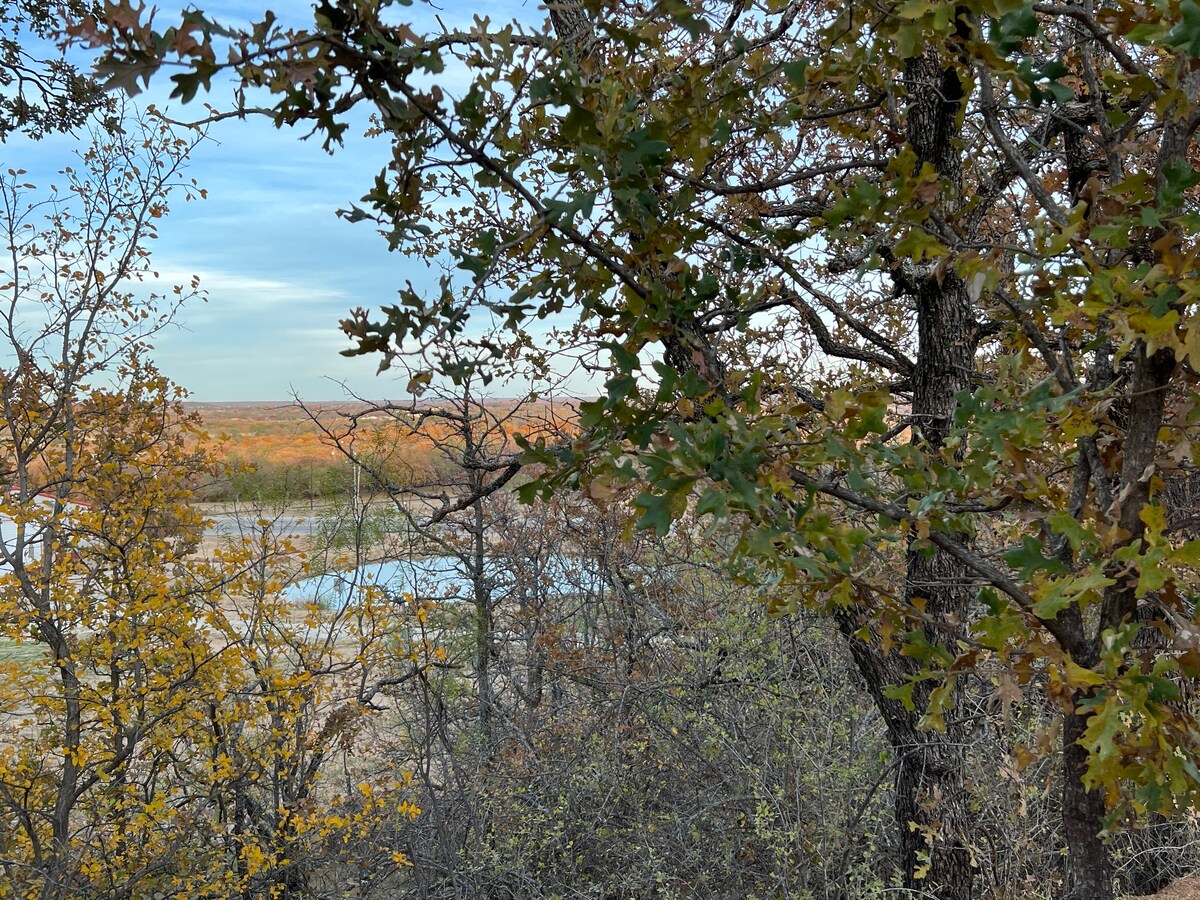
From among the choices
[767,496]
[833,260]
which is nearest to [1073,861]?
[767,496]

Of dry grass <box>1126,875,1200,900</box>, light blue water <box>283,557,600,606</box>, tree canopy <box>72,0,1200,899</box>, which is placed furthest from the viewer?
light blue water <box>283,557,600,606</box>

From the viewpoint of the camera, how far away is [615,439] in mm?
1496

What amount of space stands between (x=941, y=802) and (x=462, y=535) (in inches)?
173

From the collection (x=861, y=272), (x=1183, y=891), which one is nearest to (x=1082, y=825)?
(x=861, y=272)

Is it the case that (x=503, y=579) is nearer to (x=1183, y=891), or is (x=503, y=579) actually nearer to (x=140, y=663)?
(x=140, y=663)

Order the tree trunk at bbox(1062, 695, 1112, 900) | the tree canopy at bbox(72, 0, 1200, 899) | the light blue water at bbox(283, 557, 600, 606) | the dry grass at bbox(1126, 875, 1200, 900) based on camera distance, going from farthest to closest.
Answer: the light blue water at bbox(283, 557, 600, 606)
the dry grass at bbox(1126, 875, 1200, 900)
the tree trunk at bbox(1062, 695, 1112, 900)
the tree canopy at bbox(72, 0, 1200, 899)

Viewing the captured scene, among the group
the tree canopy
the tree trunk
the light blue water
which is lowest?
the tree trunk

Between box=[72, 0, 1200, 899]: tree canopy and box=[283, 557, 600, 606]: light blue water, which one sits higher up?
box=[72, 0, 1200, 899]: tree canopy

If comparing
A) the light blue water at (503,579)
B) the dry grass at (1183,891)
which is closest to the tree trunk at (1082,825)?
the dry grass at (1183,891)

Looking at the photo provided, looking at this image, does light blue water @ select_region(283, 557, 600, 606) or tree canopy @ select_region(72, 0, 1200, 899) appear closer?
tree canopy @ select_region(72, 0, 1200, 899)

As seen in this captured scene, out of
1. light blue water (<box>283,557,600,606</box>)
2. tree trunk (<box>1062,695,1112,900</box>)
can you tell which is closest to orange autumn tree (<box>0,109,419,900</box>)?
light blue water (<box>283,557,600,606</box>)

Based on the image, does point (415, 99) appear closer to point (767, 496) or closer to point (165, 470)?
point (767, 496)

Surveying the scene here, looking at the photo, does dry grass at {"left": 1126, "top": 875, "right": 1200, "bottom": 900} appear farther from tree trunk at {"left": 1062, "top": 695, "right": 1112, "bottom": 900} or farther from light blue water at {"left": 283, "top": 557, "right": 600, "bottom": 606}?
light blue water at {"left": 283, "top": 557, "right": 600, "bottom": 606}

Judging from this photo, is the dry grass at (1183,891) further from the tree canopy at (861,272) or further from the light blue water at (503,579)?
the light blue water at (503,579)
